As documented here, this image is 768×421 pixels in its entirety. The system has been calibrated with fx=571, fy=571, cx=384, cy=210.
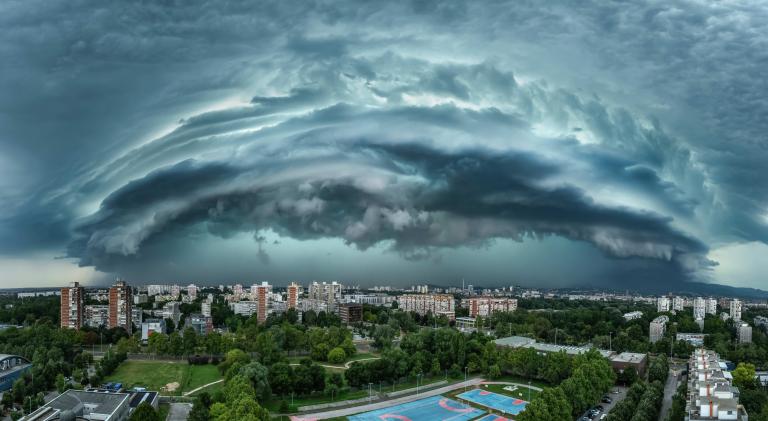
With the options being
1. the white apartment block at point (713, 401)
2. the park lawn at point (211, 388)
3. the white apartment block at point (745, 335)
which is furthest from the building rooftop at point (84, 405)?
the white apartment block at point (745, 335)

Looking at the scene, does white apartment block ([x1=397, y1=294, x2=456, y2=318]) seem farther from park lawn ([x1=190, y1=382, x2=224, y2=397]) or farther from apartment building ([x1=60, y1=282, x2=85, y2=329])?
park lawn ([x1=190, y1=382, x2=224, y2=397])

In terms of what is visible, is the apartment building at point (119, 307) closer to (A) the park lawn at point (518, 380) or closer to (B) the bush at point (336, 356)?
(B) the bush at point (336, 356)

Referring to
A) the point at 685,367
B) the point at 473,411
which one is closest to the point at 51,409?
the point at 473,411

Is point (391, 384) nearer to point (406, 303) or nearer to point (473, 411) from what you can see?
point (473, 411)

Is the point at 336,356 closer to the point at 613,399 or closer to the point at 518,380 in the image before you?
the point at 518,380

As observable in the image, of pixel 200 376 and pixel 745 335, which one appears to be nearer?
pixel 200 376

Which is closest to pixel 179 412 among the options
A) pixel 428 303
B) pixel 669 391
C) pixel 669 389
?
pixel 669 391
